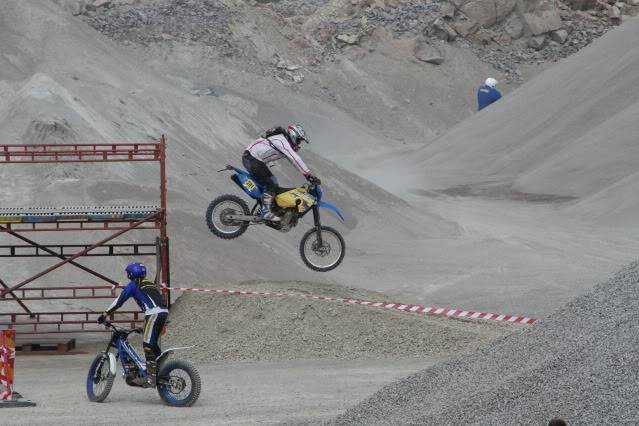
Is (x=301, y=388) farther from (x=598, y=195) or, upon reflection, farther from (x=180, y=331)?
(x=598, y=195)

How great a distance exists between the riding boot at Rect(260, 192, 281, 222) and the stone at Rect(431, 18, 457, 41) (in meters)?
43.7

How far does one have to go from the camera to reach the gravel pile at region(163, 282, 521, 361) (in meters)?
17.7

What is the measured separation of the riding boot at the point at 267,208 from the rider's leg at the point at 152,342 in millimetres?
3881

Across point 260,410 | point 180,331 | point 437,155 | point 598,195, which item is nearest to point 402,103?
point 437,155

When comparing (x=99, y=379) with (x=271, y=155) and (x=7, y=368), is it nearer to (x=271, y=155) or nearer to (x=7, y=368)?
(x=7, y=368)

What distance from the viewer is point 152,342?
45.5ft

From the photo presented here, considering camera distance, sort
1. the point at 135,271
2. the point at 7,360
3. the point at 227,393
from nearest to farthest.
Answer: the point at 135,271 < the point at 7,360 < the point at 227,393

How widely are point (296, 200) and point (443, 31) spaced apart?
143 ft

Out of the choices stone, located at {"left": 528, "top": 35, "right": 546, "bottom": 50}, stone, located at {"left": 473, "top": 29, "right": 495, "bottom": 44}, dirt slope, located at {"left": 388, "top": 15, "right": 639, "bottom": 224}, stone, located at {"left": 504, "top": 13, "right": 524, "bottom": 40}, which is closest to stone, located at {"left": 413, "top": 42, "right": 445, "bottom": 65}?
stone, located at {"left": 473, "top": 29, "right": 495, "bottom": 44}

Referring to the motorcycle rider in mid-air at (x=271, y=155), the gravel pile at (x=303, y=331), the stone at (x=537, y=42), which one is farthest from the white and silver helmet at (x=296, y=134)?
the stone at (x=537, y=42)

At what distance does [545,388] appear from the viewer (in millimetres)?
9094

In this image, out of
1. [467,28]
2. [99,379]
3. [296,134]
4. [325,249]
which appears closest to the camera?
[99,379]

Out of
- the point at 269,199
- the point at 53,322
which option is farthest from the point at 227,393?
the point at 53,322

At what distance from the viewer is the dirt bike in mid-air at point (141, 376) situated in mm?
13773
